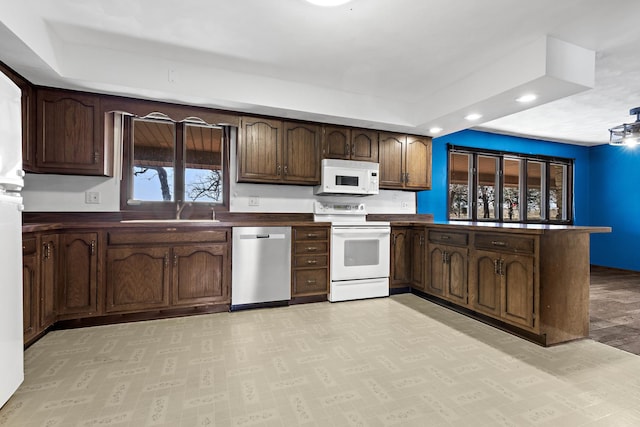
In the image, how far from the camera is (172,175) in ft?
11.5

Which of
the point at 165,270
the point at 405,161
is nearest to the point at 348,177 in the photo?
the point at 405,161

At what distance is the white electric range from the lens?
3.55m

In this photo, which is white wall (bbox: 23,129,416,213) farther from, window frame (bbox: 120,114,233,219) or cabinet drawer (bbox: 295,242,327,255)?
cabinet drawer (bbox: 295,242,327,255)

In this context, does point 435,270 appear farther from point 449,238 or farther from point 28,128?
point 28,128

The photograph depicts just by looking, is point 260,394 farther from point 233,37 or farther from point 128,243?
point 233,37

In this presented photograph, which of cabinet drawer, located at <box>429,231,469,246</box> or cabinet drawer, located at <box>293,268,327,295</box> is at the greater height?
cabinet drawer, located at <box>429,231,469,246</box>

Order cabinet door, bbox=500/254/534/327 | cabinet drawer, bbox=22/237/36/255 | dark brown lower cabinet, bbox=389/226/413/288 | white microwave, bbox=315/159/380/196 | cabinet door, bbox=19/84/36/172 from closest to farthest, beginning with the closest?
cabinet drawer, bbox=22/237/36/255 → cabinet door, bbox=500/254/534/327 → cabinet door, bbox=19/84/36/172 → white microwave, bbox=315/159/380/196 → dark brown lower cabinet, bbox=389/226/413/288

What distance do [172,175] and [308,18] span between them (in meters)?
2.24

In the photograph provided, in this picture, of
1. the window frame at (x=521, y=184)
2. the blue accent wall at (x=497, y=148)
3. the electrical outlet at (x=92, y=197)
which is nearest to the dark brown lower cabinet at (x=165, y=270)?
the electrical outlet at (x=92, y=197)

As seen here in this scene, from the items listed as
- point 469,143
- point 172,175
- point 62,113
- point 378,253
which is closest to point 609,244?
point 469,143

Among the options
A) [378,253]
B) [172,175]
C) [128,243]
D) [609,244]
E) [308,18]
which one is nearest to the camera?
[308,18]

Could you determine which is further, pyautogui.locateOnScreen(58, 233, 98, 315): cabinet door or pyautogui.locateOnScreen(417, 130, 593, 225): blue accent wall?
pyautogui.locateOnScreen(417, 130, 593, 225): blue accent wall

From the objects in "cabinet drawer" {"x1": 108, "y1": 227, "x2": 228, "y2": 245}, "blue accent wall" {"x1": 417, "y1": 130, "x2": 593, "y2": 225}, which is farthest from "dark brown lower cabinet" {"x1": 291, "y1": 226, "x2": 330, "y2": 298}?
"blue accent wall" {"x1": 417, "y1": 130, "x2": 593, "y2": 225}

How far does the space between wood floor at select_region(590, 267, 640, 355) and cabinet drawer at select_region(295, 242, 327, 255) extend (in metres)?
2.51
